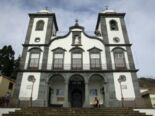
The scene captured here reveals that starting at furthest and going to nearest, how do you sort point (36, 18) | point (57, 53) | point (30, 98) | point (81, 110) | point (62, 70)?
point (36, 18) < point (57, 53) < point (62, 70) < point (30, 98) < point (81, 110)

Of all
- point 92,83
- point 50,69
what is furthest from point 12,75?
point 92,83

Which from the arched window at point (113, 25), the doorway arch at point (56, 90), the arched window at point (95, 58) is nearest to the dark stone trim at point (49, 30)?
the doorway arch at point (56, 90)

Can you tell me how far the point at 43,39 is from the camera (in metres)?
26.9

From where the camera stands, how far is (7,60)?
A: 128 ft

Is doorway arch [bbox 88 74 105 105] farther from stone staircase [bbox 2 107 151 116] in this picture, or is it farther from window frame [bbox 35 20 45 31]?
window frame [bbox 35 20 45 31]

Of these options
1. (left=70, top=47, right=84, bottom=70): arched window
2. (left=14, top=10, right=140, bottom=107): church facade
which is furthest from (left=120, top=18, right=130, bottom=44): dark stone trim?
(left=70, top=47, right=84, bottom=70): arched window

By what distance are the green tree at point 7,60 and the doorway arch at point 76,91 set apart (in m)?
17.8

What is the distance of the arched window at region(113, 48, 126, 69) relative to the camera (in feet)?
80.9

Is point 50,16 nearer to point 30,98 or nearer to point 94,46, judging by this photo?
point 94,46

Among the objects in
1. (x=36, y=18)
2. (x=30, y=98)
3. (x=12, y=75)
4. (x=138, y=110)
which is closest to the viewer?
(x=138, y=110)

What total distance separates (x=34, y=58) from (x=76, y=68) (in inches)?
217

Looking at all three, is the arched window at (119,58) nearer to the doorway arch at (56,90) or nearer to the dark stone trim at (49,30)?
the doorway arch at (56,90)

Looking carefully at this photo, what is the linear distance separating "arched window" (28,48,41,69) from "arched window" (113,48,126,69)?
31.9ft

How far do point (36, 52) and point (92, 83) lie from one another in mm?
8152
